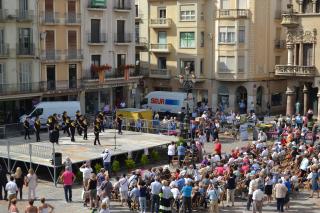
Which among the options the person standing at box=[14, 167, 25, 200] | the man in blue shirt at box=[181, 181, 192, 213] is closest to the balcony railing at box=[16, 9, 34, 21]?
the person standing at box=[14, 167, 25, 200]

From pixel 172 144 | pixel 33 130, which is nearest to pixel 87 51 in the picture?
pixel 33 130

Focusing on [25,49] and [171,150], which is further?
[25,49]

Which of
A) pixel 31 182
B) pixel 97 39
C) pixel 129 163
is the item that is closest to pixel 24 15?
pixel 97 39

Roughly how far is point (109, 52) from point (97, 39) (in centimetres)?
194

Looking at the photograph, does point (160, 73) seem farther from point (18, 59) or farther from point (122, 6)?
point (18, 59)

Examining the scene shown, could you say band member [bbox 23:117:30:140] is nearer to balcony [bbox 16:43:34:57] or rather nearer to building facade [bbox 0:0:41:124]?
building facade [bbox 0:0:41:124]

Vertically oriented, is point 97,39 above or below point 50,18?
below

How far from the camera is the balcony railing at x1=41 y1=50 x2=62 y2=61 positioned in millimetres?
51406

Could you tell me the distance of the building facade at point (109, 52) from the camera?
5534 cm

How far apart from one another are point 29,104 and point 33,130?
29.9 ft

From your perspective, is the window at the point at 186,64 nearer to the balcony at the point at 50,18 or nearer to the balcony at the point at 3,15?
the balcony at the point at 50,18

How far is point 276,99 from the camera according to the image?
207 feet

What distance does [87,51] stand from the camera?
55281 millimetres

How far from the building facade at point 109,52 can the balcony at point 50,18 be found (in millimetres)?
3251
